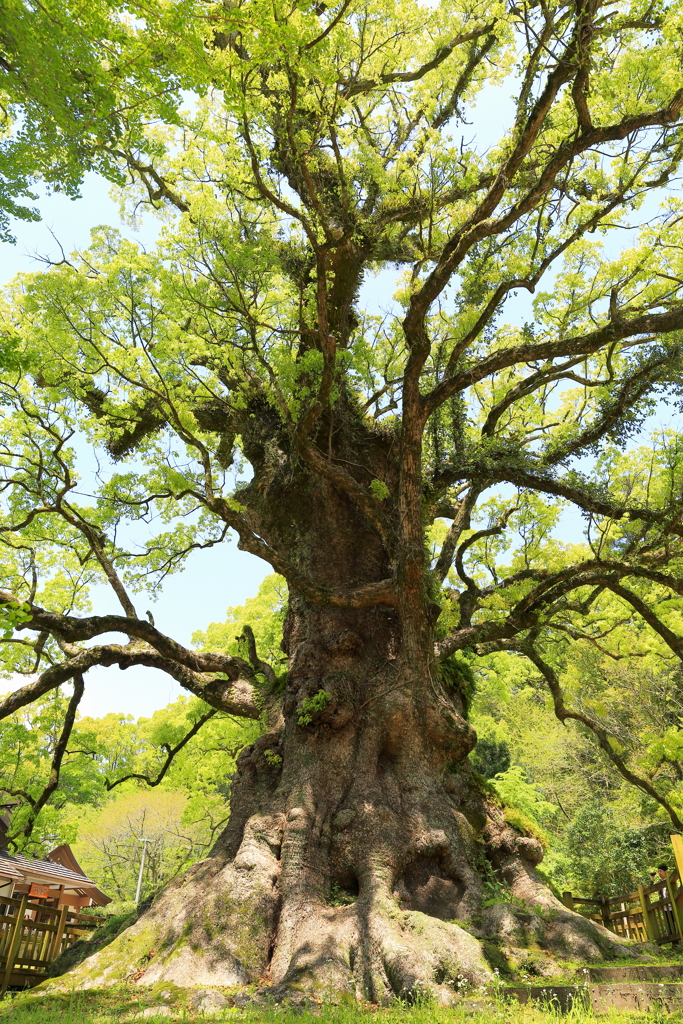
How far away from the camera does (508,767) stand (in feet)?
68.2

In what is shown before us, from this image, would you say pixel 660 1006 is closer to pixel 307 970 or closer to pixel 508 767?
pixel 307 970

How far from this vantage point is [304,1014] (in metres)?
4.38

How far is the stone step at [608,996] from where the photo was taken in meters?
4.10

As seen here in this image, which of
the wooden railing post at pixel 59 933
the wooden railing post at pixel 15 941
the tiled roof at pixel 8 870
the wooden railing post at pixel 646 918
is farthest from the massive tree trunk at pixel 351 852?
the tiled roof at pixel 8 870

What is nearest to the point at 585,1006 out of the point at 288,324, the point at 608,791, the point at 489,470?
the point at 489,470

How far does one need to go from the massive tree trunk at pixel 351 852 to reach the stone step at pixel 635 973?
872mm

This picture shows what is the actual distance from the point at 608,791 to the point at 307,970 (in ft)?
55.3

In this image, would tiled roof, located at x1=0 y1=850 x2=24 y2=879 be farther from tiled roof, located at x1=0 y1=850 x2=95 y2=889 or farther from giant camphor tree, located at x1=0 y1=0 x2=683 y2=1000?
giant camphor tree, located at x1=0 y1=0 x2=683 y2=1000

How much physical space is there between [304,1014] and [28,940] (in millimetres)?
8221

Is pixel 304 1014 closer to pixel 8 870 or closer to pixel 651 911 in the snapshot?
pixel 651 911

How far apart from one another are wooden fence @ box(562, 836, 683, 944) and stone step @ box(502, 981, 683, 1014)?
4.66 metres

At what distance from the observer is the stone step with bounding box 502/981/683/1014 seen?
4.10m

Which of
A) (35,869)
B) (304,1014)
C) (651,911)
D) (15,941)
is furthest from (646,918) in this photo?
(35,869)

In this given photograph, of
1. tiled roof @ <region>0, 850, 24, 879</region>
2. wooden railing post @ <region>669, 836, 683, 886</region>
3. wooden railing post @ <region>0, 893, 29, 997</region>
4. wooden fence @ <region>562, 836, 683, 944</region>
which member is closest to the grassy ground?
wooden railing post @ <region>0, 893, 29, 997</region>
